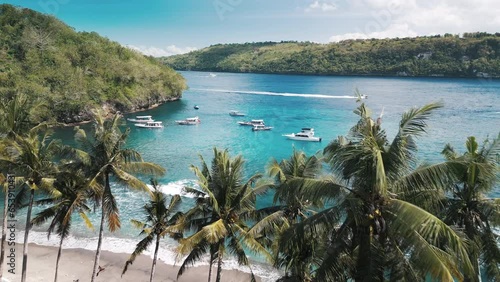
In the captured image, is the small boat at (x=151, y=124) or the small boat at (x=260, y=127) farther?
the small boat at (x=151, y=124)

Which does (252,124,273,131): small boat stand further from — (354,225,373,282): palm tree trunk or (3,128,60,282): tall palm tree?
(354,225,373,282): palm tree trunk

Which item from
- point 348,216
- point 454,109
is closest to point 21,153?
point 348,216

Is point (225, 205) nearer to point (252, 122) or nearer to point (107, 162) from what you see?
point (107, 162)

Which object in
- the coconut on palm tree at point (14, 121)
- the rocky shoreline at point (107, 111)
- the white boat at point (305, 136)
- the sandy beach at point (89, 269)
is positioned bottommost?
the sandy beach at point (89, 269)

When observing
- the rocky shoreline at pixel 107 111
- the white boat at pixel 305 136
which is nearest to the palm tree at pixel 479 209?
the white boat at pixel 305 136

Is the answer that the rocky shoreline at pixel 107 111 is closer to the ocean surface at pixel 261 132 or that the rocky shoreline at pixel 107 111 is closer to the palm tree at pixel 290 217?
the ocean surface at pixel 261 132

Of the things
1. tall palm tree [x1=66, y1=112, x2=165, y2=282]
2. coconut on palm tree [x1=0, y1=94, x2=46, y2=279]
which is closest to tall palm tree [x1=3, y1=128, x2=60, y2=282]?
tall palm tree [x1=66, y1=112, x2=165, y2=282]

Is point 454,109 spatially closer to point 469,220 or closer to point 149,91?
point 149,91
